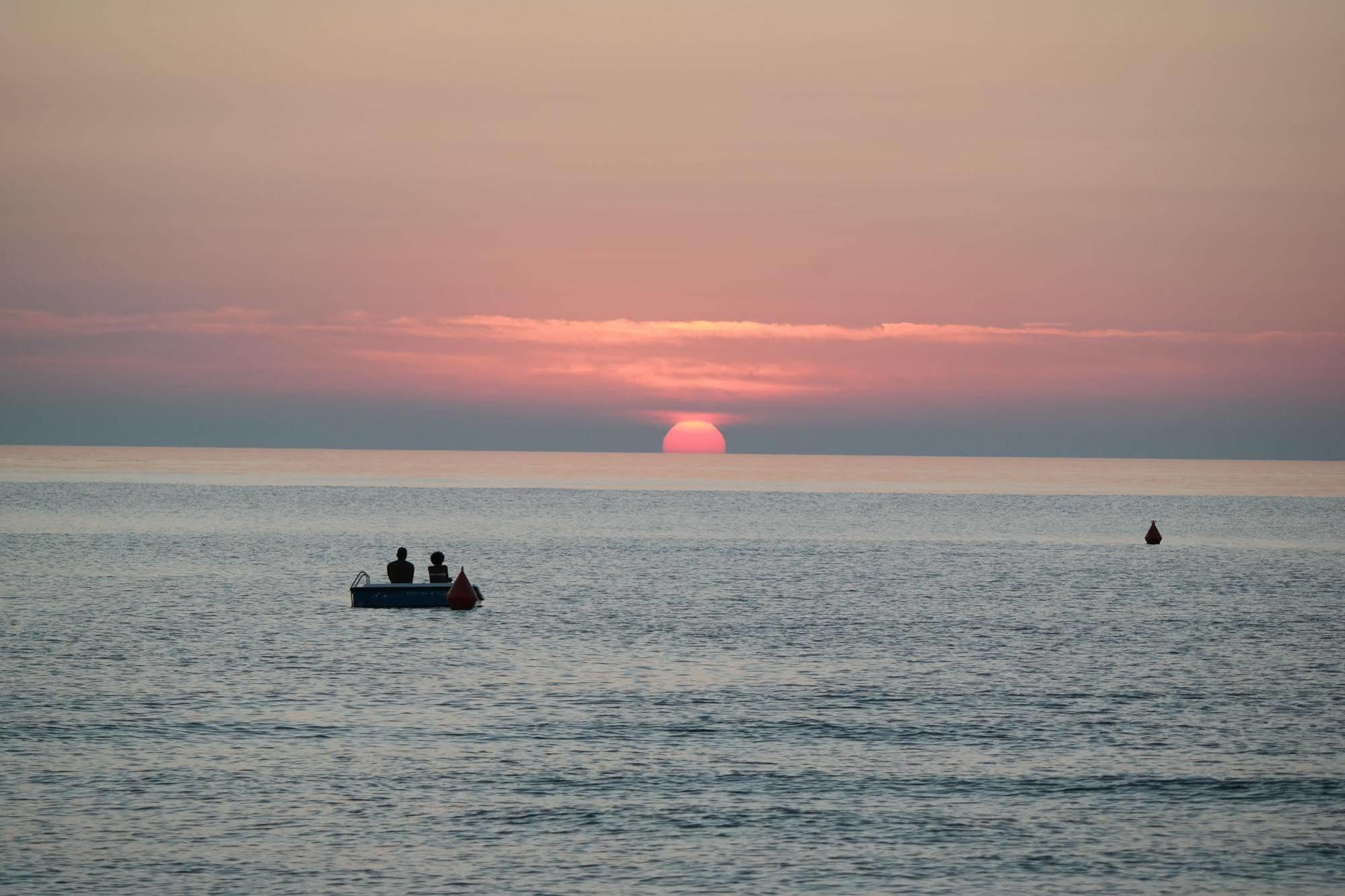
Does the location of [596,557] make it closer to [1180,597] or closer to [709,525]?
[1180,597]

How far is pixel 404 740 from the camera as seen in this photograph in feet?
97.1

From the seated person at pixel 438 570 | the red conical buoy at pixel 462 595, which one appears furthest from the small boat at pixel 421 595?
the seated person at pixel 438 570

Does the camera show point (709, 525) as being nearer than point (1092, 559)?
No

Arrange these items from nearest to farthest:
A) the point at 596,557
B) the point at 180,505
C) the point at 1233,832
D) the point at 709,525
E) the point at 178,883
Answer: the point at 178,883, the point at 1233,832, the point at 596,557, the point at 709,525, the point at 180,505

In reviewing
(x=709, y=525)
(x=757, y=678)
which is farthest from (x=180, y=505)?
(x=757, y=678)

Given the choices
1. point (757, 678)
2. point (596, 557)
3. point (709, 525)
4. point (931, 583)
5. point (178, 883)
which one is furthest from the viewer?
point (709, 525)

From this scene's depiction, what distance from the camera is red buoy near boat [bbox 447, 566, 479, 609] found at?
55344mm

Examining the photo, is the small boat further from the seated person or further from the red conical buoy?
the seated person

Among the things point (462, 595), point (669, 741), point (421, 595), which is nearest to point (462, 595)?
point (462, 595)

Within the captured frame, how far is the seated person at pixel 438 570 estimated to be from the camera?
5475cm

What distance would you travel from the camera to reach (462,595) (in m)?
55.5

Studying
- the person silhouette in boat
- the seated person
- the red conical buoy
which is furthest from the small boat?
the person silhouette in boat

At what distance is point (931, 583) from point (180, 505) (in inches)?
5088

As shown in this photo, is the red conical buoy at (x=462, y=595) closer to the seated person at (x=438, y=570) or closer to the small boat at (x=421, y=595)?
the small boat at (x=421, y=595)
